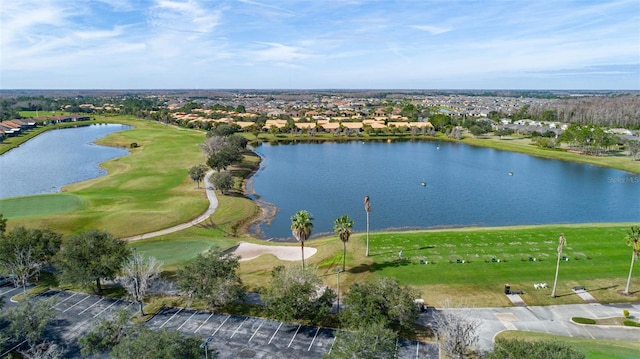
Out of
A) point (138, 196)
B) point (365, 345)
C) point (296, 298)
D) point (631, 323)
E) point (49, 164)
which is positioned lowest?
point (49, 164)

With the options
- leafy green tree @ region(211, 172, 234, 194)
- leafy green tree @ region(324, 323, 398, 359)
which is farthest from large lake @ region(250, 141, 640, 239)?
leafy green tree @ region(324, 323, 398, 359)

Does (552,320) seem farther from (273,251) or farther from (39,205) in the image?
(39,205)

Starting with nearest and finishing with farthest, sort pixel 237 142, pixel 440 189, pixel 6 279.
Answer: pixel 6 279
pixel 440 189
pixel 237 142

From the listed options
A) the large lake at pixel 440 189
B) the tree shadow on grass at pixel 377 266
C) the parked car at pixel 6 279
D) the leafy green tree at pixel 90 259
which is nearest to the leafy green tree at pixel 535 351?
the tree shadow on grass at pixel 377 266

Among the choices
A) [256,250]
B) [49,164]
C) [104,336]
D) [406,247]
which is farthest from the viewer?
[49,164]

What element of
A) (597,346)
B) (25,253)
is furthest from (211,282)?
(597,346)
